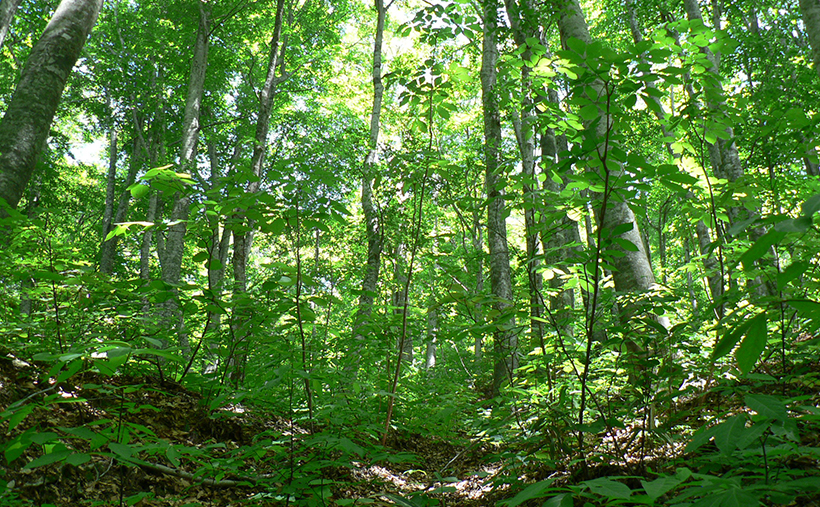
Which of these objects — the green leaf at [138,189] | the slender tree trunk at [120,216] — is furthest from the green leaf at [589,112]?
the slender tree trunk at [120,216]

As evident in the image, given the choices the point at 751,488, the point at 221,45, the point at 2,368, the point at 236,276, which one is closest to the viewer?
the point at 751,488

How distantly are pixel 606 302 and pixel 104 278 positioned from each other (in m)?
3.49

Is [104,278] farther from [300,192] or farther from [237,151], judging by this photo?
[237,151]

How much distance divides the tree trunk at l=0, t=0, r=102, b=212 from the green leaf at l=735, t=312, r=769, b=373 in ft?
14.1

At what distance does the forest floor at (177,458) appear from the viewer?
1.52m

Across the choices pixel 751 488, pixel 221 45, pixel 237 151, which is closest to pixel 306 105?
pixel 237 151

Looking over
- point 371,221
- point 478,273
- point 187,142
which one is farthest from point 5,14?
point 478,273

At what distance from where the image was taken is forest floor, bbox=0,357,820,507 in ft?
4.98

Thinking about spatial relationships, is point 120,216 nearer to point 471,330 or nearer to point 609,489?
point 471,330

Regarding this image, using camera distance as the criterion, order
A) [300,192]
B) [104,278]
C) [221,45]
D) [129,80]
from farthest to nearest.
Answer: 1. [129,80]
2. [221,45]
3. [104,278]
4. [300,192]

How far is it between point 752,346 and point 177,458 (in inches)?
73.7

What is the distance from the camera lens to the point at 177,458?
164 cm

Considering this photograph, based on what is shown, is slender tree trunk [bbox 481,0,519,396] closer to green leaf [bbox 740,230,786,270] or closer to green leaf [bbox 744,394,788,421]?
green leaf [bbox 744,394,788,421]

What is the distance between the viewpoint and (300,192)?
2.53 m
